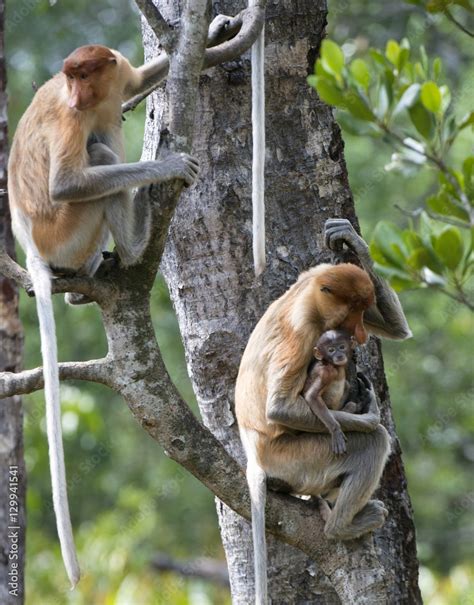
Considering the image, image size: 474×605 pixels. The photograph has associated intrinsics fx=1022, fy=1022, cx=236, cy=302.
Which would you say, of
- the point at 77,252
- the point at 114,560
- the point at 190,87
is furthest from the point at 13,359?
the point at 114,560

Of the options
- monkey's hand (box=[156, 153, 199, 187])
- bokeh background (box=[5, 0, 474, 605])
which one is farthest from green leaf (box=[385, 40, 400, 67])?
bokeh background (box=[5, 0, 474, 605])

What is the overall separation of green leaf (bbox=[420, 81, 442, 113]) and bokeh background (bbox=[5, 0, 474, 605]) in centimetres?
737

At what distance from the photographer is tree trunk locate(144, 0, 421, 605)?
3.91 metres

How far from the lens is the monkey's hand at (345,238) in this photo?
12.2 ft

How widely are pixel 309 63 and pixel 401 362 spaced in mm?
6612

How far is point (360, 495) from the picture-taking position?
3.53 meters

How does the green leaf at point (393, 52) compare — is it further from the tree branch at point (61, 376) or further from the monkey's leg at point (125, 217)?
the tree branch at point (61, 376)

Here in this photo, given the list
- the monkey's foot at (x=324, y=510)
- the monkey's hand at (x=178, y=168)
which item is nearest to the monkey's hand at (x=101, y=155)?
the monkey's hand at (x=178, y=168)

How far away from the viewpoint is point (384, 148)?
10.9 m

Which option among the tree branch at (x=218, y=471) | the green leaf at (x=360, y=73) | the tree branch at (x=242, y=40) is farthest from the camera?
the tree branch at (x=242, y=40)

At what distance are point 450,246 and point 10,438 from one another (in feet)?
11.1

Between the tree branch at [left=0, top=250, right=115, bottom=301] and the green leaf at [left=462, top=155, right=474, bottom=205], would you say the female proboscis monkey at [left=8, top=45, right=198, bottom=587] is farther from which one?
the green leaf at [left=462, top=155, right=474, bottom=205]

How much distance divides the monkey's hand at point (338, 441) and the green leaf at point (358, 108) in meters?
1.72

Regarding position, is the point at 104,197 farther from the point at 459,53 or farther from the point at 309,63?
the point at 459,53
